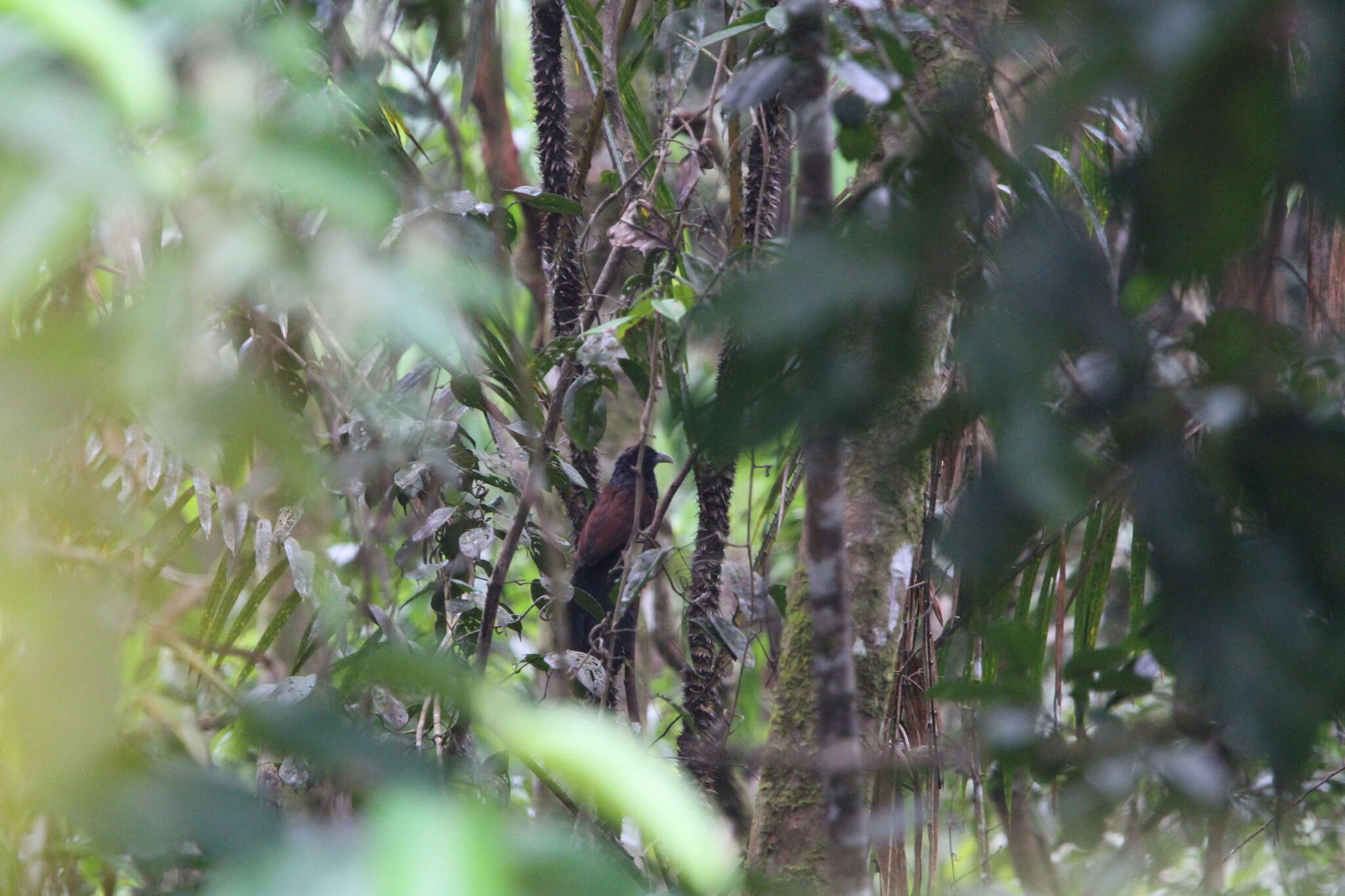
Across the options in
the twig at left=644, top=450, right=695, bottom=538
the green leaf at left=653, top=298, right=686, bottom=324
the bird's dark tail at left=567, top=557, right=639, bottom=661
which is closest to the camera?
the green leaf at left=653, top=298, right=686, bottom=324

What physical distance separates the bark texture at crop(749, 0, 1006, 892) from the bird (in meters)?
1.54

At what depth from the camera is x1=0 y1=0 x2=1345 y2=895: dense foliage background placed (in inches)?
24.0

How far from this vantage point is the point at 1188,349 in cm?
108

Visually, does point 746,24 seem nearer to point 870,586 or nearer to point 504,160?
point 870,586

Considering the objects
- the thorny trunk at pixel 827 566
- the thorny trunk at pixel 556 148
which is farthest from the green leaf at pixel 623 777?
the thorny trunk at pixel 556 148

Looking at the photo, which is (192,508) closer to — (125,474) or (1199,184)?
(125,474)

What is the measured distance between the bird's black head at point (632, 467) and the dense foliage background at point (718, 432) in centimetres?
193

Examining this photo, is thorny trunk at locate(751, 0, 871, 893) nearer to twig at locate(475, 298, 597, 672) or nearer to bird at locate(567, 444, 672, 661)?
twig at locate(475, 298, 597, 672)

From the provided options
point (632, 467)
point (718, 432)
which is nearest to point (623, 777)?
point (718, 432)

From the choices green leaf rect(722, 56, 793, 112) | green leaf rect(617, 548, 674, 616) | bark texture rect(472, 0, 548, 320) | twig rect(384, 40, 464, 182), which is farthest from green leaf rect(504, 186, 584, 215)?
green leaf rect(722, 56, 793, 112)

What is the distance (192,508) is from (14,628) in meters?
3.20

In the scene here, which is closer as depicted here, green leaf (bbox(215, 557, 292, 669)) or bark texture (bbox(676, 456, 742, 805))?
green leaf (bbox(215, 557, 292, 669))

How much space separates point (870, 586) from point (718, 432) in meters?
0.84

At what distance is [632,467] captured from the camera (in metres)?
4.43
